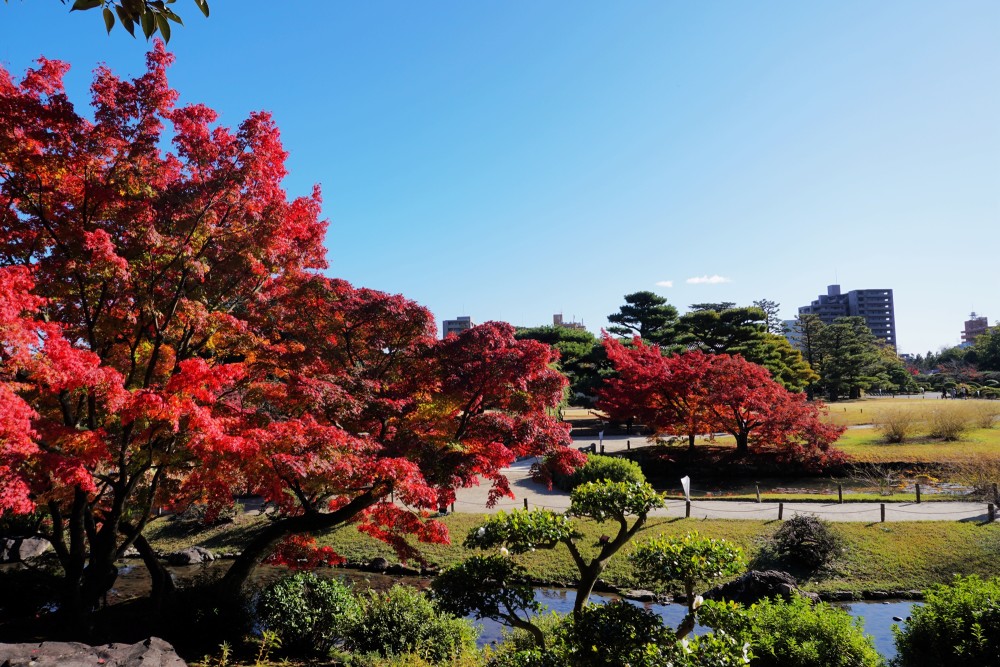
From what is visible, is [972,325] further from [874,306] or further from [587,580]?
[587,580]

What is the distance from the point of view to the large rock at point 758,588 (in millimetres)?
10289

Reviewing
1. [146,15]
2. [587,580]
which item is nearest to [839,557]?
[587,580]

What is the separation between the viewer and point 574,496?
6125 mm

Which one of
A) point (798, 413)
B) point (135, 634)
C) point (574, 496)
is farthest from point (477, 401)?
point (798, 413)

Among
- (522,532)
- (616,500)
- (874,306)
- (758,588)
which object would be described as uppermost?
(874,306)

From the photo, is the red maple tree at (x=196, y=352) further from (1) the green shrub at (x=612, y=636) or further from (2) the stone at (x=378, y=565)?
(2) the stone at (x=378, y=565)

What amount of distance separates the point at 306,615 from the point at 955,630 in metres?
7.71

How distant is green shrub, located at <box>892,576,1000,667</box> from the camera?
17.2 feet

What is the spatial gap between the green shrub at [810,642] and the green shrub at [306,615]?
518cm

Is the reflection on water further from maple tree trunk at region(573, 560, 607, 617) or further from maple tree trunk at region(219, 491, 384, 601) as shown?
maple tree trunk at region(573, 560, 607, 617)

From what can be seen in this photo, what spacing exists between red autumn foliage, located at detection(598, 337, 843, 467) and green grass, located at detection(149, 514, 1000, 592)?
811 cm

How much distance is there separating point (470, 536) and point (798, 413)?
19.7 metres

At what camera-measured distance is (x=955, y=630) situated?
17.7ft

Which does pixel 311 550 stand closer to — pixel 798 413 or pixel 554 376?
pixel 554 376
